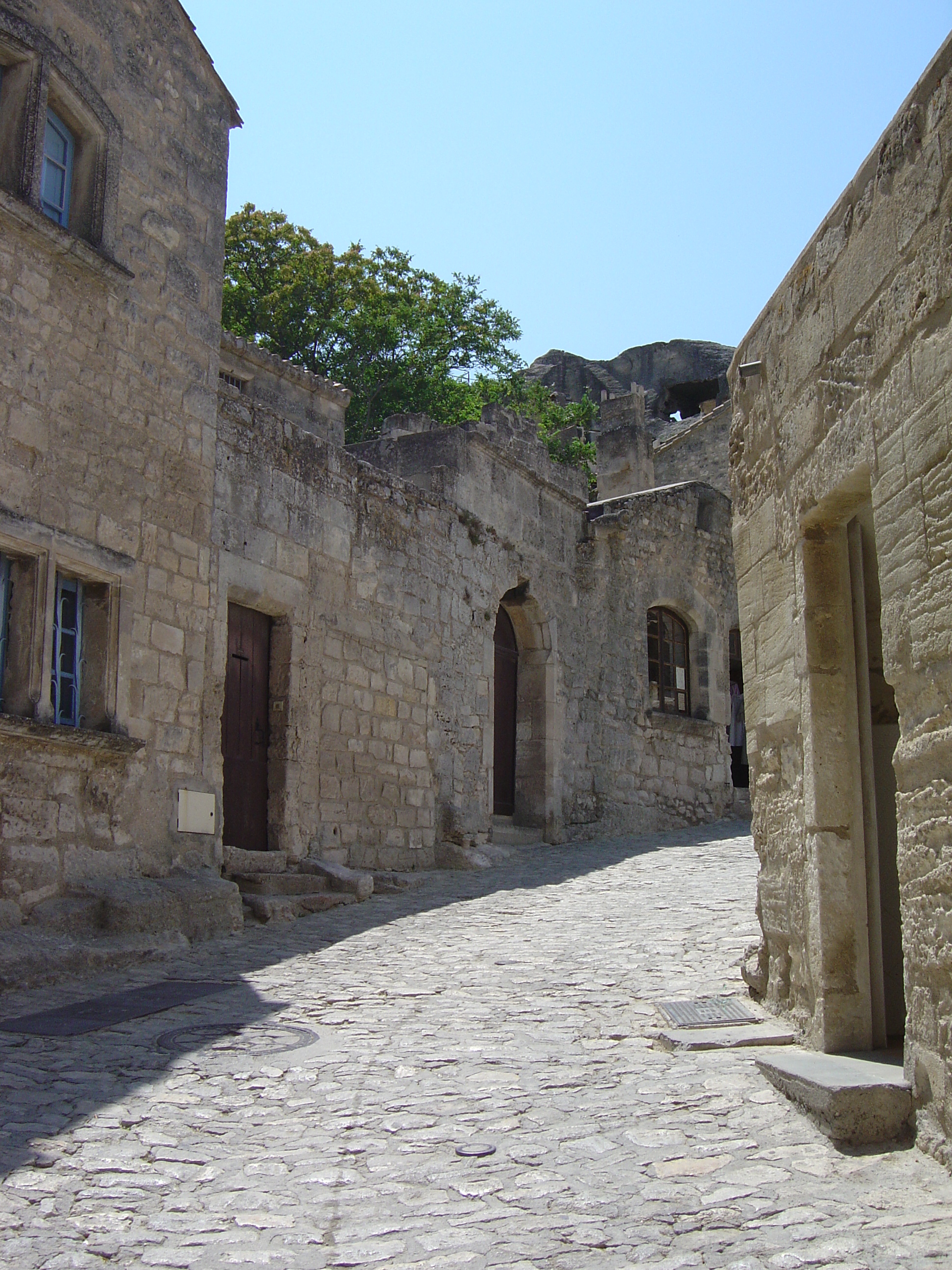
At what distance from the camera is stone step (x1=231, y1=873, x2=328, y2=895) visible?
8.11 meters

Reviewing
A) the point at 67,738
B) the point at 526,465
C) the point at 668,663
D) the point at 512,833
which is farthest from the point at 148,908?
the point at 668,663

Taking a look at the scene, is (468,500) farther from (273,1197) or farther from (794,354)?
(273,1197)

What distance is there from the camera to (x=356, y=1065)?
438 centimetres

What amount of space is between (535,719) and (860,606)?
8.60m

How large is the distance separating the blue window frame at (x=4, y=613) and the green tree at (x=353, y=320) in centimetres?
1654

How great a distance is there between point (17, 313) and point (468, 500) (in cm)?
589

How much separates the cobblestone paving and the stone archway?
6.47 m

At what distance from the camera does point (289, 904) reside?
788 centimetres

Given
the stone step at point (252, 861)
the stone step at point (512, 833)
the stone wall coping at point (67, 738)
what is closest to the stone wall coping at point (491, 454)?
the stone step at point (512, 833)

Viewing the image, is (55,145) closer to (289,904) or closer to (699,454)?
(289,904)

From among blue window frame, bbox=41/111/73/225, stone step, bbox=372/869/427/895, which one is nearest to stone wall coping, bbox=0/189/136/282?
blue window frame, bbox=41/111/73/225

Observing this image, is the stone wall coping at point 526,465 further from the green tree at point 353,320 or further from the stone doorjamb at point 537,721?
the green tree at point 353,320

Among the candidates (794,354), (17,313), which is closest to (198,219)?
(17,313)

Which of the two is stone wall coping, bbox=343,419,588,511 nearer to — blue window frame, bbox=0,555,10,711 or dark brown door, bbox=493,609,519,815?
dark brown door, bbox=493,609,519,815
